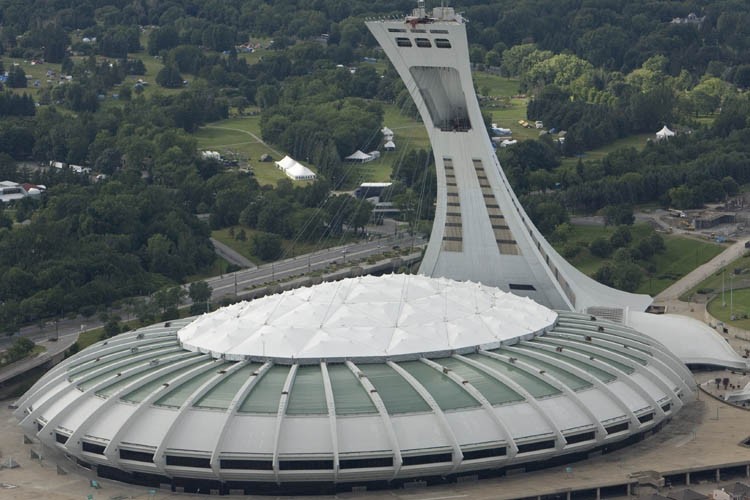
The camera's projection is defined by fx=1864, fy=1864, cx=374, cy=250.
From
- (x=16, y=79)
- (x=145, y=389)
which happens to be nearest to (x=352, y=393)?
(x=145, y=389)

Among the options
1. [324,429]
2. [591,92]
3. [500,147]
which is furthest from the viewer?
[591,92]

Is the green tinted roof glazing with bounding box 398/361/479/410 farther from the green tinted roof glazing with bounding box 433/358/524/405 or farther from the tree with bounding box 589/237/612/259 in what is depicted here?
the tree with bounding box 589/237/612/259

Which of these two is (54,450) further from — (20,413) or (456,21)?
(456,21)

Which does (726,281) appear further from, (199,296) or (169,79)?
(169,79)

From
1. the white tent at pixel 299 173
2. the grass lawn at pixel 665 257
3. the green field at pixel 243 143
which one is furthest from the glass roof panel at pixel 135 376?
the white tent at pixel 299 173

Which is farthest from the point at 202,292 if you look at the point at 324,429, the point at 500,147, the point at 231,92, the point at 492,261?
the point at 231,92

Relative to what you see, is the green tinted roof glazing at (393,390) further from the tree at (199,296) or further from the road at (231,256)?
the road at (231,256)
